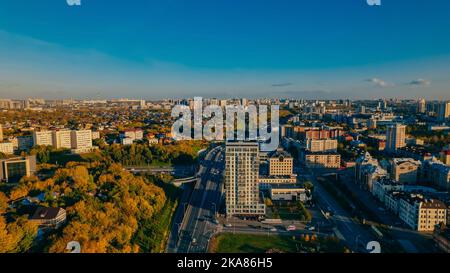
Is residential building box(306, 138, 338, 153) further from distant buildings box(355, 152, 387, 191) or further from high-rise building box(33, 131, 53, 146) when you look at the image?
high-rise building box(33, 131, 53, 146)

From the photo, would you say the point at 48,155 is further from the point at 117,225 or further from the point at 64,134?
the point at 117,225

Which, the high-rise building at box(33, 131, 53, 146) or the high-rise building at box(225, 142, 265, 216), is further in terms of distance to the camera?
the high-rise building at box(33, 131, 53, 146)

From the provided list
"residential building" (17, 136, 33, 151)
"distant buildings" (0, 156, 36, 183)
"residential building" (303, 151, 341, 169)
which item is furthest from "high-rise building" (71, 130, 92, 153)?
"residential building" (303, 151, 341, 169)

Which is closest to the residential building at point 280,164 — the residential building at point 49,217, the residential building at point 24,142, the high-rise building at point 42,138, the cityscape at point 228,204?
the cityscape at point 228,204

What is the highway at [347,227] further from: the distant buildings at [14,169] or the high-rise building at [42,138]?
the high-rise building at [42,138]

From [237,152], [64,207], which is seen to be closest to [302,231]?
[237,152]
